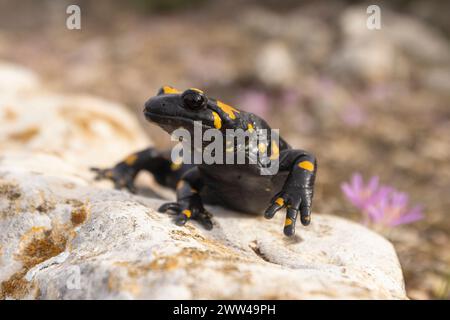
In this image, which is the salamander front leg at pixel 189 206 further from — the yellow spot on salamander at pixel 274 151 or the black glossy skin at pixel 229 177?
the yellow spot on salamander at pixel 274 151

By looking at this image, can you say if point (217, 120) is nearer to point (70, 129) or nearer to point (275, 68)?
point (70, 129)

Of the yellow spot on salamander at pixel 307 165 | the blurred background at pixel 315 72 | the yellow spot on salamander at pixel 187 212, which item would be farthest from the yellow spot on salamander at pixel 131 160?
the blurred background at pixel 315 72

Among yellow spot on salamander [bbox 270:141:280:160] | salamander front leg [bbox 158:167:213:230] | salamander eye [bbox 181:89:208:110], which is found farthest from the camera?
yellow spot on salamander [bbox 270:141:280:160]

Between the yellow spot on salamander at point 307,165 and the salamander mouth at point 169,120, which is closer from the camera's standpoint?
the salamander mouth at point 169,120

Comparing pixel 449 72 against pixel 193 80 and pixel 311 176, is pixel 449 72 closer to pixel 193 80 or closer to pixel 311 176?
pixel 193 80

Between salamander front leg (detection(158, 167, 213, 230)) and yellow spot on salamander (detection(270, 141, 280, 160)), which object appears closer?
salamander front leg (detection(158, 167, 213, 230))

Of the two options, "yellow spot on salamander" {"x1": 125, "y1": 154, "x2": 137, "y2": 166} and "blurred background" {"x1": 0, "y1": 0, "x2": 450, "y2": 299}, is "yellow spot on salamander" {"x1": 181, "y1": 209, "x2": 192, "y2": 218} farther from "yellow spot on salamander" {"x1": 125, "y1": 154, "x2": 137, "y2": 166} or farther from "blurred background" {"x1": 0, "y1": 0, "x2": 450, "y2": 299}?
"yellow spot on salamander" {"x1": 125, "y1": 154, "x2": 137, "y2": 166}

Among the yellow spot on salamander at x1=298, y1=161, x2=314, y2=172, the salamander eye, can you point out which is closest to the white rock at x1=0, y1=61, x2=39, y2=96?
the salamander eye
